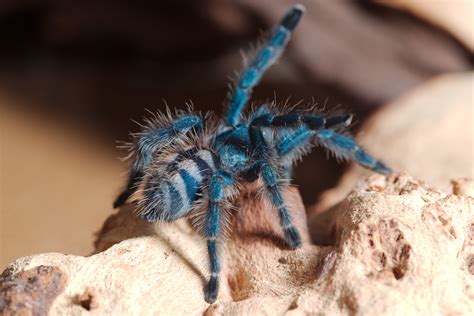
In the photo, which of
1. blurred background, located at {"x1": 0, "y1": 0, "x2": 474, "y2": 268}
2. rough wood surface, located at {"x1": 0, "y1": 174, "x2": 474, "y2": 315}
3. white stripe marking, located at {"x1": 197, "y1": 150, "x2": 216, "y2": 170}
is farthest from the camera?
blurred background, located at {"x1": 0, "y1": 0, "x2": 474, "y2": 268}

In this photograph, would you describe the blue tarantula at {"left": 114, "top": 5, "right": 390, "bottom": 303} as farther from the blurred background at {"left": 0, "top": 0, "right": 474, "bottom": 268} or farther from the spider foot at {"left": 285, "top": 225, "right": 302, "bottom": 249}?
the blurred background at {"left": 0, "top": 0, "right": 474, "bottom": 268}

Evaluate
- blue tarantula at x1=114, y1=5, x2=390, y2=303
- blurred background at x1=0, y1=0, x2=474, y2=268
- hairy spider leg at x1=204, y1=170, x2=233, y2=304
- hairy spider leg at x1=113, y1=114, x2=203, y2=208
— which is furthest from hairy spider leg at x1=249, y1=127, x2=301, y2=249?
blurred background at x1=0, y1=0, x2=474, y2=268

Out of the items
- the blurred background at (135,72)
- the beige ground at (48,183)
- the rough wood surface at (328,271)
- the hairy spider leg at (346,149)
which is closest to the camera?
the rough wood surface at (328,271)

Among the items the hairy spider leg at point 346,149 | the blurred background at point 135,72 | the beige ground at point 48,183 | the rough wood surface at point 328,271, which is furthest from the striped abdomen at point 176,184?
the beige ground at point 48,183

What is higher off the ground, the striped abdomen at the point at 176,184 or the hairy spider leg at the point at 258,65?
the hairy spider leg at the point at 258,65

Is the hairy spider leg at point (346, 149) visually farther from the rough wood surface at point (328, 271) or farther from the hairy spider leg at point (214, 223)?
the hairy spider leg at point (214, 223)
